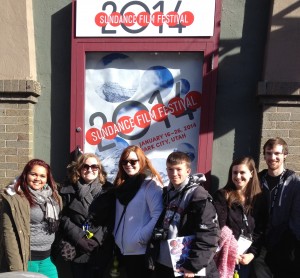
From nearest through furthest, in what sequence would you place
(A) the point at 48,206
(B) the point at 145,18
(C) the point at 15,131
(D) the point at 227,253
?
(D) the point at 227,253
(A) the point at 48,206
(B) the point at 145,18
(C) the point at 15,131

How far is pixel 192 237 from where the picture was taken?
2465mm

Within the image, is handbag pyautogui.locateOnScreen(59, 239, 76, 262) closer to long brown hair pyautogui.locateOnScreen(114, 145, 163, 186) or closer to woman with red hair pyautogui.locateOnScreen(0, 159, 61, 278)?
woman with red hair pyautogui.locateOnScreen(0, 159, 61, 278)

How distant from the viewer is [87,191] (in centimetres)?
291

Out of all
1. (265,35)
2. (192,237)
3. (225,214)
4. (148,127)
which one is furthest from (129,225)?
(265,35)

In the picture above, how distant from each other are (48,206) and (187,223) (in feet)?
3.88

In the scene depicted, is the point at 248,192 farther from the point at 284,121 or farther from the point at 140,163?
the point at 284,121

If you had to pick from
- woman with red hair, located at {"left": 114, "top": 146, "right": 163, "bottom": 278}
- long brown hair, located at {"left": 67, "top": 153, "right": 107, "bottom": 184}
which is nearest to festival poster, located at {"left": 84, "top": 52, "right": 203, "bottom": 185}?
long brown hair, located at {"left": 67, "top": 153, "right": 107, "bottom": 184}

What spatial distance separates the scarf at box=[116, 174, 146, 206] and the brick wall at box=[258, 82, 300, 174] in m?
1.46

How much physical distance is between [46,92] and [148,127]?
126cm

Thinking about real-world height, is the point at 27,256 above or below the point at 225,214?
below

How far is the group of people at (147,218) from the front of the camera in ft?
8.55

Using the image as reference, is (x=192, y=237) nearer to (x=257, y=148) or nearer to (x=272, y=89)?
(x=257, y=148)

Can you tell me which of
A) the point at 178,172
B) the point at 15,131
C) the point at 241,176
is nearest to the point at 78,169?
the point at 178,172

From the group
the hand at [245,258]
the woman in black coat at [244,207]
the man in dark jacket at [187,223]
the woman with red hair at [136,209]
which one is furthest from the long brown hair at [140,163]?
the hand at [245,258]
